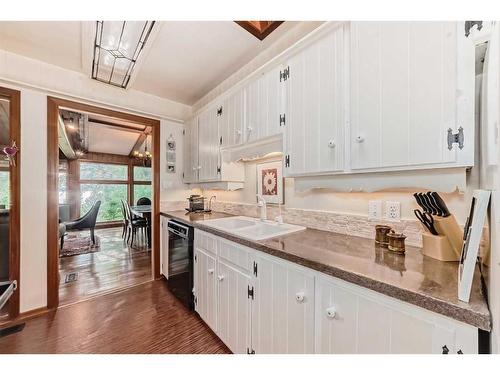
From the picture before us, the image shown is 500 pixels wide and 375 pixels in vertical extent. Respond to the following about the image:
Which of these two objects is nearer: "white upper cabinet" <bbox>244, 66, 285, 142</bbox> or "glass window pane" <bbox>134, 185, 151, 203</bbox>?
"white upper cabinet" <bbox>244, 66, 285, 142</bbox>

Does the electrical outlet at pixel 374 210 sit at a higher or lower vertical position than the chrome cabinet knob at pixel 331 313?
higher

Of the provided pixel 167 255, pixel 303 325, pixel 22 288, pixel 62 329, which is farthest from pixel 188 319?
pixel 22 288

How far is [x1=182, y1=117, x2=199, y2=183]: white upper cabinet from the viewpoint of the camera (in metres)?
2.72

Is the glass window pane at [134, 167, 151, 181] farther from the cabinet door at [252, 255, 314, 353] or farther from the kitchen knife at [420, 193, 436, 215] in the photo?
the kitchen knife at [420, 193, 436, 215]

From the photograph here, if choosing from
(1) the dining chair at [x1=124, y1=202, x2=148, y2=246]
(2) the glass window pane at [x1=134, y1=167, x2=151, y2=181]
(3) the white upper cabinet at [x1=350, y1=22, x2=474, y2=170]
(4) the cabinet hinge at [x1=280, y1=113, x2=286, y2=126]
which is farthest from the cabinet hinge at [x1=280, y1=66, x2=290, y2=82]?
(2) the glass window pane at [x1=134, y1=167, x2=151, y2=181]

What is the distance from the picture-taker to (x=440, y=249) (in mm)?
902

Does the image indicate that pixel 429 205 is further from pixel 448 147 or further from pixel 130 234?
pixel 130 234

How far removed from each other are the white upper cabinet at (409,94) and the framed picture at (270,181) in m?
0.90

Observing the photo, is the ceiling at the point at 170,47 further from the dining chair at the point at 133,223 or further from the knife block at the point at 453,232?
the dining chair at the point at 133,223

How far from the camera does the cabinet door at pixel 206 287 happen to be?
63.9 inches

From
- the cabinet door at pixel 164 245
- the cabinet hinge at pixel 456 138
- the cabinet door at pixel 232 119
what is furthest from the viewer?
the cabinet door at pixel 164 245

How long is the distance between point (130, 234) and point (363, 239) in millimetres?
5069

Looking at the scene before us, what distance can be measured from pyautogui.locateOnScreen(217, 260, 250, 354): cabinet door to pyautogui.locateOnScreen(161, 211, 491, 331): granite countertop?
277 mm

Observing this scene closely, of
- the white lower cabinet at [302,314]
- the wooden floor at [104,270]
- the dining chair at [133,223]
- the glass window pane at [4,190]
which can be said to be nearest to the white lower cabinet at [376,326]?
the white lower cabinet at [302,314]
